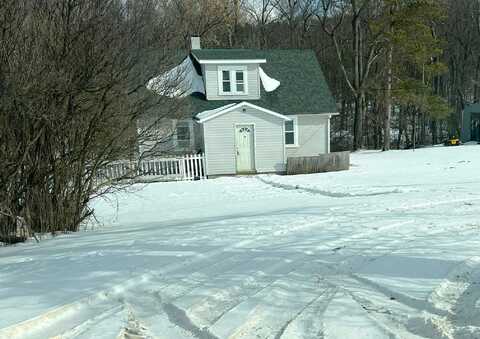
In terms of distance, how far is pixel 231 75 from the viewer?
824 inches

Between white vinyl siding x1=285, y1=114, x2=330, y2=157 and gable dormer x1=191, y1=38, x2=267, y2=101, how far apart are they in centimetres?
300

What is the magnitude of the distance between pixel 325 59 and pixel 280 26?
223 inches

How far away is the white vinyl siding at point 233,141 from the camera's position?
19312 millimetres

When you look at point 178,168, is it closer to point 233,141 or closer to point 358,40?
point 233,141

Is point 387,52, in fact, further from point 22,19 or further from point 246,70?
point 22,19

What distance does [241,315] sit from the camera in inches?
135

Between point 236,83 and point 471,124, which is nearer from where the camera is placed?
point 236,83

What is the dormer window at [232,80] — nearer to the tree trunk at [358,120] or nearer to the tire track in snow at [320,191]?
the tire track in snow at [320,191]

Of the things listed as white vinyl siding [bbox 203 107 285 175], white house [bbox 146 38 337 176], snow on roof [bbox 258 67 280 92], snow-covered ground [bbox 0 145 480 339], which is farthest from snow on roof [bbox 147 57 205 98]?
snow on roof [bbox 258 67 280 92]

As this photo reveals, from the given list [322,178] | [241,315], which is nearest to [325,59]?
[322,178]

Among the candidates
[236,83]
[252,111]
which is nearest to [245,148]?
[252,111]

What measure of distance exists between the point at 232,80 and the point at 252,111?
2.52m

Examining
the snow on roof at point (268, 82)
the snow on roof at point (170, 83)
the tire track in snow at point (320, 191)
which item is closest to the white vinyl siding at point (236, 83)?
the snow on roof at point (268, 82)

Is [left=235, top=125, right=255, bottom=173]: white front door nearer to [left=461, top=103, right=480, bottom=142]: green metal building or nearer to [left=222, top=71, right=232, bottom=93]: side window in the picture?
[left=222, top=71, right=232, bottom=93]: side window
